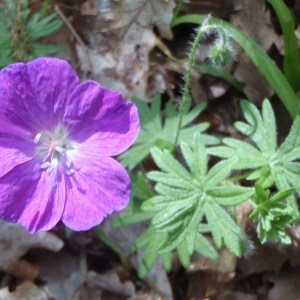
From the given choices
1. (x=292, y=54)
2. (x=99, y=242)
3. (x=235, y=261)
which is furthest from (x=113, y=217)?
(x=292, y=54)

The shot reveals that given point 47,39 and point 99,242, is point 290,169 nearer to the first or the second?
point 99,242

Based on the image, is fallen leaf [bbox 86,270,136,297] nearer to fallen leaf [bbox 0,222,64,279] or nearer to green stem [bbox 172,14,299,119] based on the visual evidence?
fallen leaf [bbox 0,222,64,279]

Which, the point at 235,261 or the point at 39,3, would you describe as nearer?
the point at 235,261

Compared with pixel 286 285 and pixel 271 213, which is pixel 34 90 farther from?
pixel 286 285

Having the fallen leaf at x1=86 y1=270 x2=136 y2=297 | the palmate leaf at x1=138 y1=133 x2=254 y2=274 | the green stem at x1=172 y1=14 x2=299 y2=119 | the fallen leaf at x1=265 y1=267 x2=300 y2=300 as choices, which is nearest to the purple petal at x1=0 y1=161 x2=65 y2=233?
the palmate leaf at x1=138 y1=133 x2=254 y2=274

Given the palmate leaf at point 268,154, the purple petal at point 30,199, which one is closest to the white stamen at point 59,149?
the purple petal at point 30,199

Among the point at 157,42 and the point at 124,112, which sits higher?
the point at 124,112

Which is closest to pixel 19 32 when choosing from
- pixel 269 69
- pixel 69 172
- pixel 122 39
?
pixel 122 39
